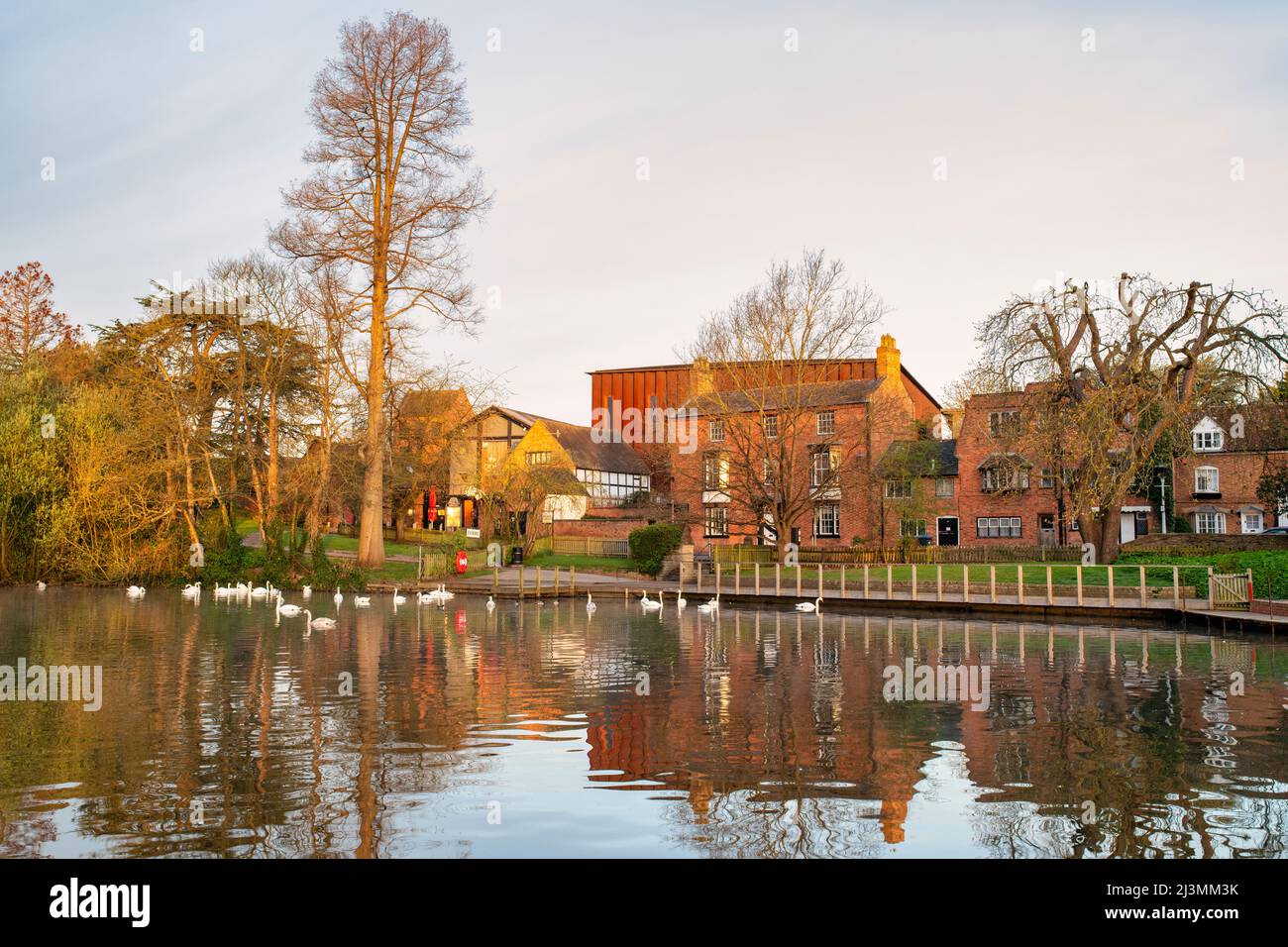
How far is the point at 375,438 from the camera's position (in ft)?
128

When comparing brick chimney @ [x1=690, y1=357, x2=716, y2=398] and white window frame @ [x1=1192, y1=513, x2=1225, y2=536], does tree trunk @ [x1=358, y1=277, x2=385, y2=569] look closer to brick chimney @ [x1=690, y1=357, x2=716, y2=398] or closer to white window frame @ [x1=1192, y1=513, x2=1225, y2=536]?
brick chimney @ [x1=690, y1=357, x2=716, y2=398]

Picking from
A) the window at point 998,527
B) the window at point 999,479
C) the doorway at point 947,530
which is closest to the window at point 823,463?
the doorway at point 947,530

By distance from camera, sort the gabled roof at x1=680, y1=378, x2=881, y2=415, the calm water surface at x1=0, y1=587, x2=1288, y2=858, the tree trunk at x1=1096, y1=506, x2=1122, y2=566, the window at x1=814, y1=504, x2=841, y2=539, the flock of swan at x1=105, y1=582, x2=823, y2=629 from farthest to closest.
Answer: the window at x1=814, y1=504, x2=841, y2=539 < the gabled roof at x1=680, y1=378, x2=881, y2=415 < the tree trunk at x1=1096, y1=506, x2=1122, y2=566 < the flock of swan at x1=105, y1=582, x2=823, y2=629 < the calm water surface at x1=0, y1=587, x2=1288, y2=858

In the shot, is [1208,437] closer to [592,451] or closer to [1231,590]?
[1231,590]

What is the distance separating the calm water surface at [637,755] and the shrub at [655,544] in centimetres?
2376

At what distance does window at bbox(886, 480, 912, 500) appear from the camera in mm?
51812

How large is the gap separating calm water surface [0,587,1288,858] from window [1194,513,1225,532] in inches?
1349

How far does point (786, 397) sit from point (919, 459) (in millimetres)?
11732

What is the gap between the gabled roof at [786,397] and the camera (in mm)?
41250

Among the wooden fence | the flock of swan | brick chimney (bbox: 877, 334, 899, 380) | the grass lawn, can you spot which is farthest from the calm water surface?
brick chimney (bbox: 877, 334, 899, 380)

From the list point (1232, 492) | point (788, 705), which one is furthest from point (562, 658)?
point (1232, 492)
